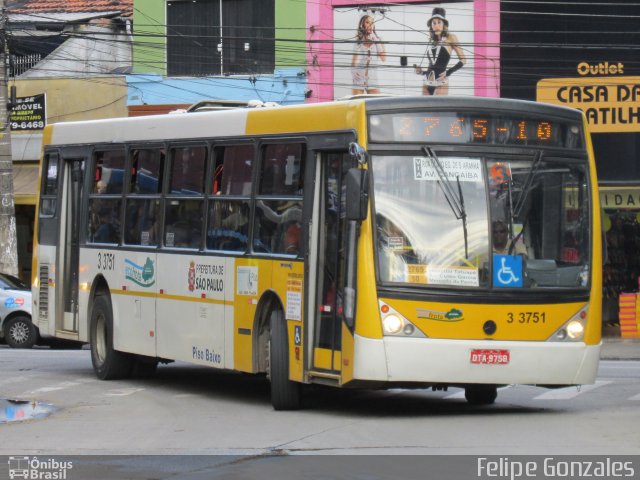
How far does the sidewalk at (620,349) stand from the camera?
80.3ft

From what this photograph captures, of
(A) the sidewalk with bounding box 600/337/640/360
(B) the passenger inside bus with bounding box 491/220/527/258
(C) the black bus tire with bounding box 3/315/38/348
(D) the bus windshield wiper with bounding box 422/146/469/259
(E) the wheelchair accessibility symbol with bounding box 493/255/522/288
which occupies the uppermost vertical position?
(D) the bus windshield wiper with bounding box 422/146/469/259

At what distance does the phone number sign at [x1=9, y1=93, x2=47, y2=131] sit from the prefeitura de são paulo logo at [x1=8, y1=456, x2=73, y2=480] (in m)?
25.8

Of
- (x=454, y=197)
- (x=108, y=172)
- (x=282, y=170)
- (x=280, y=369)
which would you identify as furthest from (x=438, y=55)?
(x=454, y=197)

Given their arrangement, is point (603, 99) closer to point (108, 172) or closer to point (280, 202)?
point (108, 172)

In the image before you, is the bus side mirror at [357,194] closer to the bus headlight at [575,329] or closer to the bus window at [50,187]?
the bus headlight at [575,329]

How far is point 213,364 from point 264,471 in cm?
524

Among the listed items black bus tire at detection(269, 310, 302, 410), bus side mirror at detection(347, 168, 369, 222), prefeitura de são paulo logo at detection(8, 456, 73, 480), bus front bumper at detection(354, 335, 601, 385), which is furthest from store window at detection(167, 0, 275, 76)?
prefeitura de são paulo logo at detection(8, 456, 73, 480)

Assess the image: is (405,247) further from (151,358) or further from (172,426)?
(151,358)

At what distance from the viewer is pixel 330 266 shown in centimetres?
1293

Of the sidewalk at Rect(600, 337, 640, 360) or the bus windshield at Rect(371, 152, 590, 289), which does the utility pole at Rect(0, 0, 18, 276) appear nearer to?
the sidewalk at Rect(600, 337, 640, 360)

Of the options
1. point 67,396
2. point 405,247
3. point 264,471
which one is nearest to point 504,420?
point 405,247

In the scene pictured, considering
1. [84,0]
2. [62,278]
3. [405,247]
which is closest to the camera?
[405,247]

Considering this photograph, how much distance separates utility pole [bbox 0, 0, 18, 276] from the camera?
3033 cm

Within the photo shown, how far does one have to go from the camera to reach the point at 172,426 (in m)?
12.6
